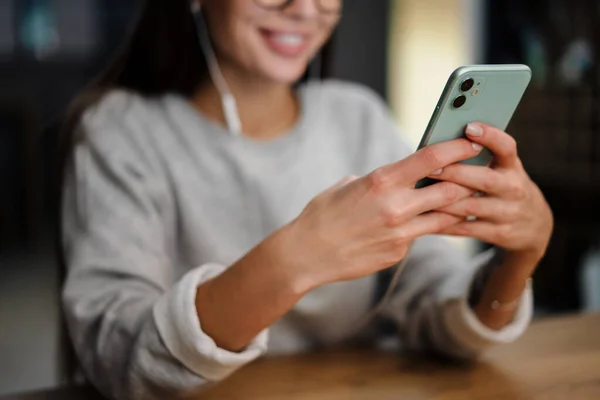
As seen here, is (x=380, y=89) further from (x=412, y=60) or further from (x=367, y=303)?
(x=367, y=303)

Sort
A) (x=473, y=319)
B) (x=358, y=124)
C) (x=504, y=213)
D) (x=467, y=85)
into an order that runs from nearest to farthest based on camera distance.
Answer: (x=467, y=85)
(x=504, y=213)
(x=473, y=319)
(x=358, y=124)

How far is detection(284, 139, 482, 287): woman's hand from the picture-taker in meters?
0.59

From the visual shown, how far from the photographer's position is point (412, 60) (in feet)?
10.1

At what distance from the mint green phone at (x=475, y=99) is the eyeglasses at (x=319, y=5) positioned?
0.97 feet

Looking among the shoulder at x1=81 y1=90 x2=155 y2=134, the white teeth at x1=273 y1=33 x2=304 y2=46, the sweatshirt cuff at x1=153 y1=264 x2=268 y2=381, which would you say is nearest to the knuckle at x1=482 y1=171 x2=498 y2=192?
the sweatshirt cuff at x1=153 y1=264 x2=268 y2=381

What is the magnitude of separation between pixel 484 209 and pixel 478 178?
0.04 meters

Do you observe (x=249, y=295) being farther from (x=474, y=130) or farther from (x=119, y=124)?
(x=119, y=124)

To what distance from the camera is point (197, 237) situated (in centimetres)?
91

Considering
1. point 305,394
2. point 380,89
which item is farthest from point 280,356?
point 380,89

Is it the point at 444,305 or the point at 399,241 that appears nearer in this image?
the point at 399,241

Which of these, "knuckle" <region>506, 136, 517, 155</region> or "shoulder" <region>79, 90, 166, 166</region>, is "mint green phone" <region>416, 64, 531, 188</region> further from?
"shoulder" <region>79, 90, 166, 166</region>

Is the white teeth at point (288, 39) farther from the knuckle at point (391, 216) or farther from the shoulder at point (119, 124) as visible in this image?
the knuckle at point (391, 216)

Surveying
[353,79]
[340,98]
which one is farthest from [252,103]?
[353,79]

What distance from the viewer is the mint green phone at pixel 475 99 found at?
0.57 meters
